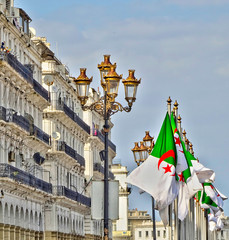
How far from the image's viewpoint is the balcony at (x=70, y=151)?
80.3m

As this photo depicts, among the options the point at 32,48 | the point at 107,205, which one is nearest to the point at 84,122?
the point at 32,48

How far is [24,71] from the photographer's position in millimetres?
65938

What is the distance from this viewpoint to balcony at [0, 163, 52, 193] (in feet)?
194

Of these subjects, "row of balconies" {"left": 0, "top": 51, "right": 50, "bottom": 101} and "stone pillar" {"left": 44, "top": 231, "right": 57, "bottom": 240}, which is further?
"stone pillar" {"left": 44, "top": 231, "right": 57, "bottom": 240}

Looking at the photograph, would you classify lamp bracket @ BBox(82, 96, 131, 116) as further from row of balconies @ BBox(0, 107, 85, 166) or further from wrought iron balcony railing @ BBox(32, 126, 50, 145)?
wrought iron balcony railing @ BBox(32, 126, 50, 145)

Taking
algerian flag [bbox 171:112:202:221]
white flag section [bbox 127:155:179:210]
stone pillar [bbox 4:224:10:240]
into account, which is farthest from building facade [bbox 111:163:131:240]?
white flag section [bbox 127:155:179:210]

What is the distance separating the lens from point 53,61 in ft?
264

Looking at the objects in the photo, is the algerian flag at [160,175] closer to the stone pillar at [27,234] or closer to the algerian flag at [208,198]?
the algerian flag at [208,198]

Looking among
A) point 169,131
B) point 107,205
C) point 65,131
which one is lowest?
point 107,205

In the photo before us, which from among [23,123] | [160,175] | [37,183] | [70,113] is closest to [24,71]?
[23,123]

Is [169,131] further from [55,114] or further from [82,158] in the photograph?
[82,158]

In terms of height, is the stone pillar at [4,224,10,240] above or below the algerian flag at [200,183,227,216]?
below

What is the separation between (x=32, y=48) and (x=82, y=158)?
21.2 m

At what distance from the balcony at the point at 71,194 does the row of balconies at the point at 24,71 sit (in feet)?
24.0
